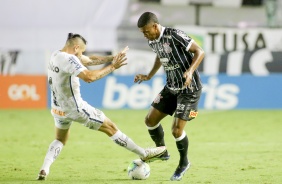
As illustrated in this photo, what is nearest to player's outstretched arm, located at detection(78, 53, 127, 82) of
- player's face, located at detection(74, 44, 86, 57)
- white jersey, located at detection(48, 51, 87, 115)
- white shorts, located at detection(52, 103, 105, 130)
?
white jersey, located at detection(48, 51, 87, 115)

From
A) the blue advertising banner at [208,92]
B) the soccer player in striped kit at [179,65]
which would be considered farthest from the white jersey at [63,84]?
A: the blue advertising banner at [208,92]

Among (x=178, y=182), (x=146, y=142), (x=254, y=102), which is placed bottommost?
(x=254, y=102)

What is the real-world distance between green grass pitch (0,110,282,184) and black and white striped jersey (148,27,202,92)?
130 centimetres

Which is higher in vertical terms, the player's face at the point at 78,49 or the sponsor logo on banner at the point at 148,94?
the player's face at the point at 78,49

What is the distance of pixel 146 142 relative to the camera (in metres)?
13.9

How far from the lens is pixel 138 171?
31.7ft

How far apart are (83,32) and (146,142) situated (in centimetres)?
831

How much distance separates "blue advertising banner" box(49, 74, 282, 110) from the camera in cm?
1956

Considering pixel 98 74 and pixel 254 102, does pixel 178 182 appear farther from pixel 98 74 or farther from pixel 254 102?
pixel 254 102

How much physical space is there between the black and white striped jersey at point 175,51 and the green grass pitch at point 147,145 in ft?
4.26

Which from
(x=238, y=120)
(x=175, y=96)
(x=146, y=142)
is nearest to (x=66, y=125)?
(x=175, y=96)

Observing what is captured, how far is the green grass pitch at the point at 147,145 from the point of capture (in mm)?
9938

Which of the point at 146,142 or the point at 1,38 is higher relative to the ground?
the point at 146,142

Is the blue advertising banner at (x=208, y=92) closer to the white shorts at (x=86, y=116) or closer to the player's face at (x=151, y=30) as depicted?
the player's face at (x=151, y=30)
